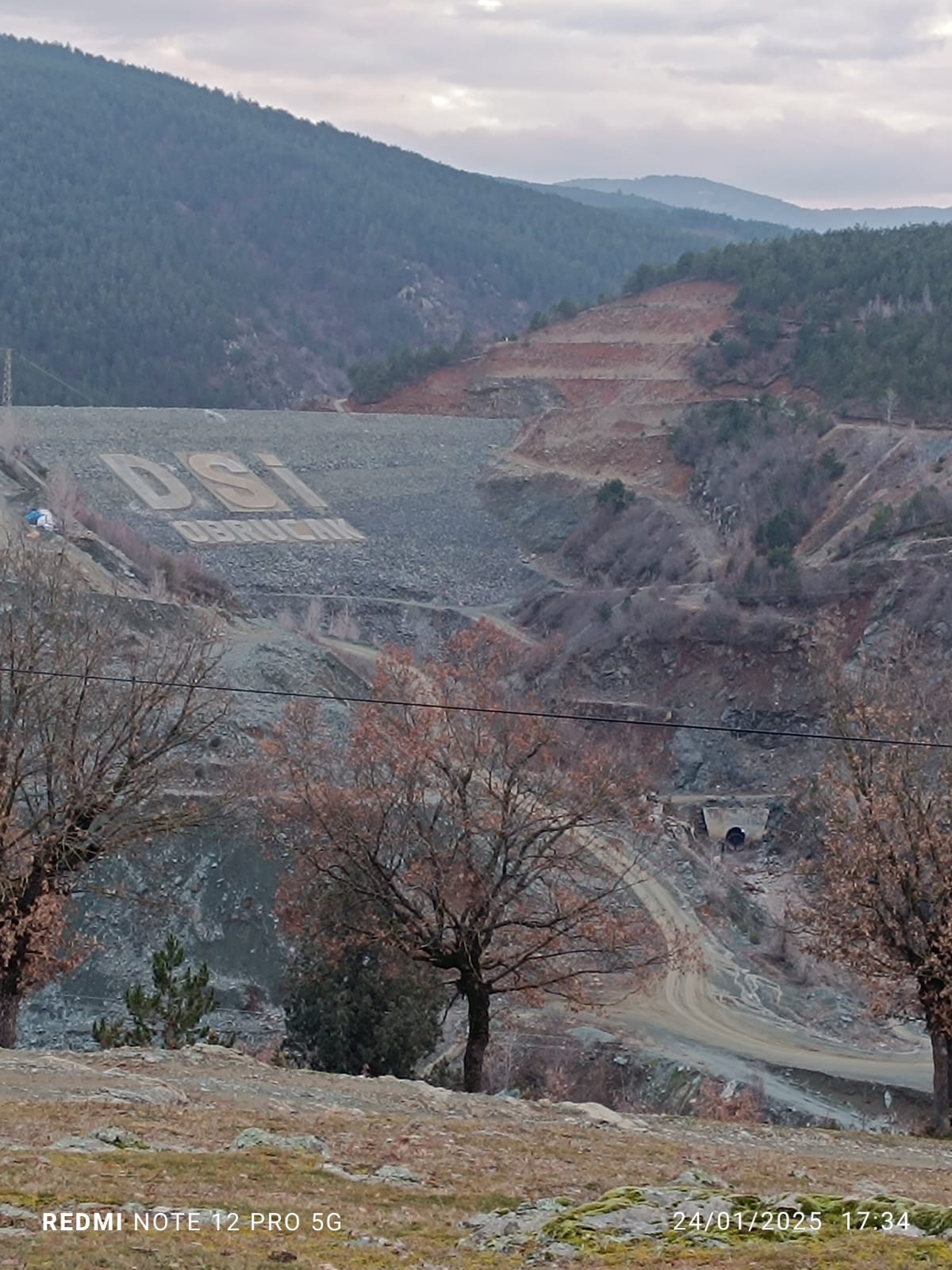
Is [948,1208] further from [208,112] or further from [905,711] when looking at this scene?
[208,112]

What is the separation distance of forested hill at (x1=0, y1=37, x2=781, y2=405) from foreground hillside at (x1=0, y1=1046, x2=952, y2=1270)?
93.4 meters

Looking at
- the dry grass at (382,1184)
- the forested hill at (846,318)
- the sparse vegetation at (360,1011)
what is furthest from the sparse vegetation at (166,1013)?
the forested hill at (846,318)

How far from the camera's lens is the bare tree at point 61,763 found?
55.0 feet

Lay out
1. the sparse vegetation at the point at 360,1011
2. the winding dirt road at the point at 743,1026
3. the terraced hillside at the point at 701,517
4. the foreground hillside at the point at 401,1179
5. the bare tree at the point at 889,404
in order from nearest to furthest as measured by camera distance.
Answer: the foreground hillside at the point at 401,1179
the sparse vegetation at the point at 360,1011
the winding dirt road at the point at 743,1026
the terraced hillside at the point at 701,517
the bare tree at the point at 889,404

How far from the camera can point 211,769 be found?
96.1 ft

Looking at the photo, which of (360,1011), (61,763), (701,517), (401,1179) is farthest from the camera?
(701,517)

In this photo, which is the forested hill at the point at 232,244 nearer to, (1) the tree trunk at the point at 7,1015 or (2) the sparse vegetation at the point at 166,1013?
(2) the sparse vegetation at the point at 166,1013

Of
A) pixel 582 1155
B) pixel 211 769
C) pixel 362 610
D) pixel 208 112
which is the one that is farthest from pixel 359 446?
pixel 208 112

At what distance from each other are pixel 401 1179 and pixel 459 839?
826 cm

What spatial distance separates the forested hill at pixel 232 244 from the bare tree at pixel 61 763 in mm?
86130

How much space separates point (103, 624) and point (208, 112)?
155m

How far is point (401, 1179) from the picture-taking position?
9.45 metres

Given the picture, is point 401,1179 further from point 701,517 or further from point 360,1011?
point 701,517

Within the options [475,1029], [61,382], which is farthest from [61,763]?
[61,382]
